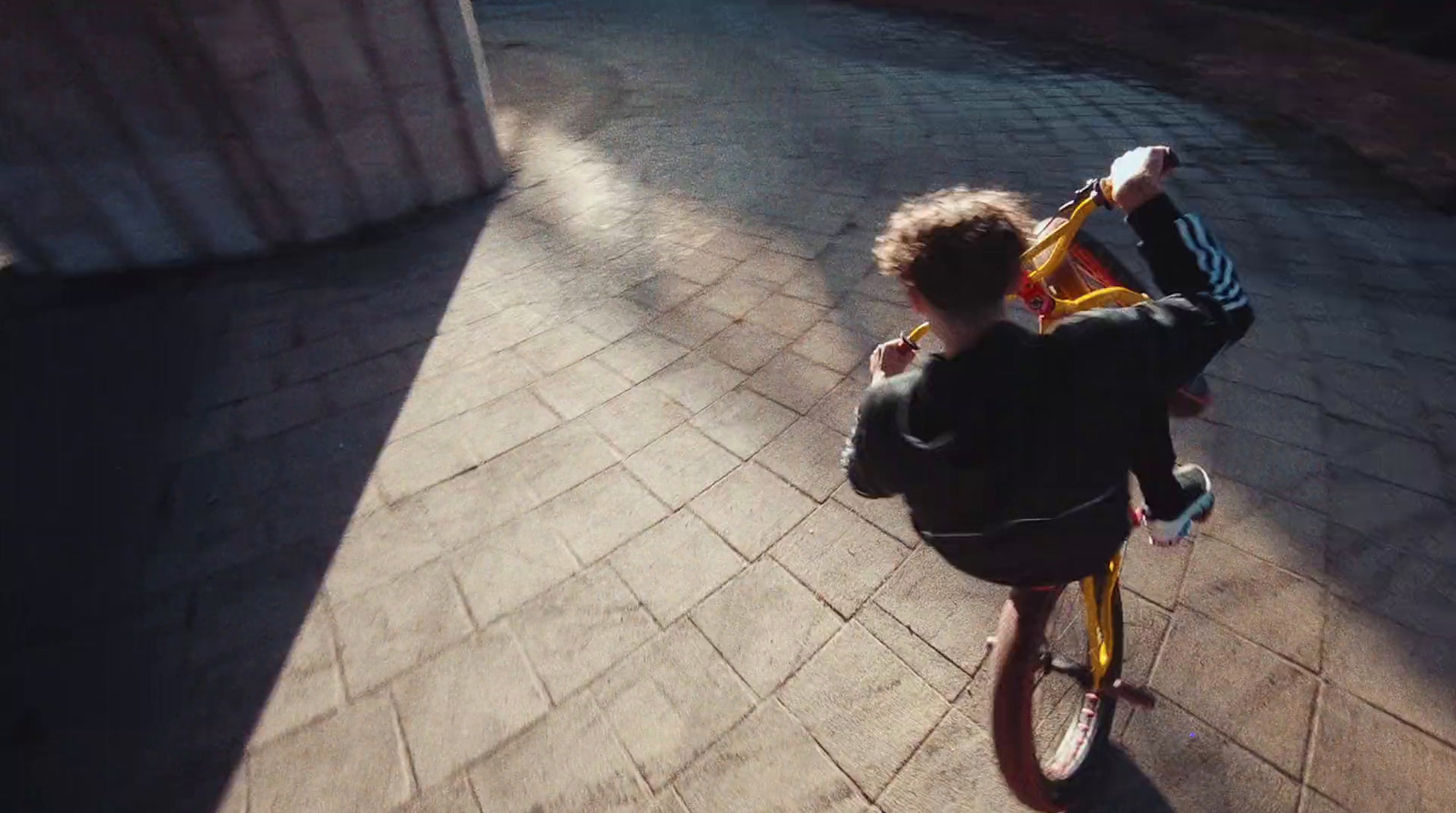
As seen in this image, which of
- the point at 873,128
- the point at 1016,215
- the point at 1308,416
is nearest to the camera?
the point at 1016,215

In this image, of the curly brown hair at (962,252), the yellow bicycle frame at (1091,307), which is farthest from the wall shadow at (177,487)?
the yellow bicycle frame at (1091,307)

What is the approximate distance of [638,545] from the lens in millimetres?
2828

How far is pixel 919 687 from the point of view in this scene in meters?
2.25

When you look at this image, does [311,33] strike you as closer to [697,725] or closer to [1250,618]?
[697,725]

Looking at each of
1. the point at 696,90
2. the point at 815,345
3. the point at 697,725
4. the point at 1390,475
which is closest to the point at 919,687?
the point at 697,725

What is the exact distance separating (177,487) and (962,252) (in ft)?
12.2

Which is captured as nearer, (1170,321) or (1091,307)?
(1170,321)

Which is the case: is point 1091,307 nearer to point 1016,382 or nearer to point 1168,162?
point 1168,162

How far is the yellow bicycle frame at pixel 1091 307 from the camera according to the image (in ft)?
5.58

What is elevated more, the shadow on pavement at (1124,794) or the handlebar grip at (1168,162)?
the handlebar grip at (1168,162)

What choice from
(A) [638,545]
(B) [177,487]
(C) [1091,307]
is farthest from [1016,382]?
(B) [177,487]

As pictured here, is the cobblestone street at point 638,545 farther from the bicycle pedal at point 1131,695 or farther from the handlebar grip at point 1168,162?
the handlebar grip at point 1168,162

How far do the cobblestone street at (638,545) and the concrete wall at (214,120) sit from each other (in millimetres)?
564

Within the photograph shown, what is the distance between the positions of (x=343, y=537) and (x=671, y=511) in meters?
1.43
